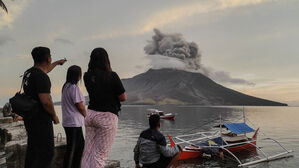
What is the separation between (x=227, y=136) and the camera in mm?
25047

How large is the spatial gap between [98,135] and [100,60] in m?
1.15

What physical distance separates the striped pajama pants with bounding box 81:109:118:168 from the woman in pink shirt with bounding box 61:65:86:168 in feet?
2.12

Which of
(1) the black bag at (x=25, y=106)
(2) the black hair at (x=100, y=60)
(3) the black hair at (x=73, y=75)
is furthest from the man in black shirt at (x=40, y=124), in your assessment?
(3) the black hair at (x=73, y=75)

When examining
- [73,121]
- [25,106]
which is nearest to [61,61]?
[73,121]

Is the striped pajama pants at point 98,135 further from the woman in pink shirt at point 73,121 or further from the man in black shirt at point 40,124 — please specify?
the woman in pink shirt at point 73,121

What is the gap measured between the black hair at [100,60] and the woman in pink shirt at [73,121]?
0.87 m

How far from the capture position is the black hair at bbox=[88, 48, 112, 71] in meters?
3.50

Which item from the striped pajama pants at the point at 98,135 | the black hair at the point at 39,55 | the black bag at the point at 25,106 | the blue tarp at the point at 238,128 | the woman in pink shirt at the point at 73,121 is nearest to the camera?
the black bag at the point at 25,106

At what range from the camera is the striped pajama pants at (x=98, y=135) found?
330cm

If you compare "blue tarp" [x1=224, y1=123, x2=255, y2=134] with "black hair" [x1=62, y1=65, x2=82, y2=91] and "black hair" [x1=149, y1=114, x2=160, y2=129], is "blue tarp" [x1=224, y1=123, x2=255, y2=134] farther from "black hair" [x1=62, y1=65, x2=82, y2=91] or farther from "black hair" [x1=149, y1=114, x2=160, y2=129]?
"black hair" [x1=62, y1=65, x2=82, y2=91]

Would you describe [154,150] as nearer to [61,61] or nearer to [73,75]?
[73,75]

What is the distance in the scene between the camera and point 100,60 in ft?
11.5

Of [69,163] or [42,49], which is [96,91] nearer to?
[42,49]

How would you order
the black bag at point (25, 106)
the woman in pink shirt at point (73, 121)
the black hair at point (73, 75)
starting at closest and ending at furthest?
the black bag at point (25, 106), the woman in pink shirt at point (73, 121), the black hair at point (73, 75)
